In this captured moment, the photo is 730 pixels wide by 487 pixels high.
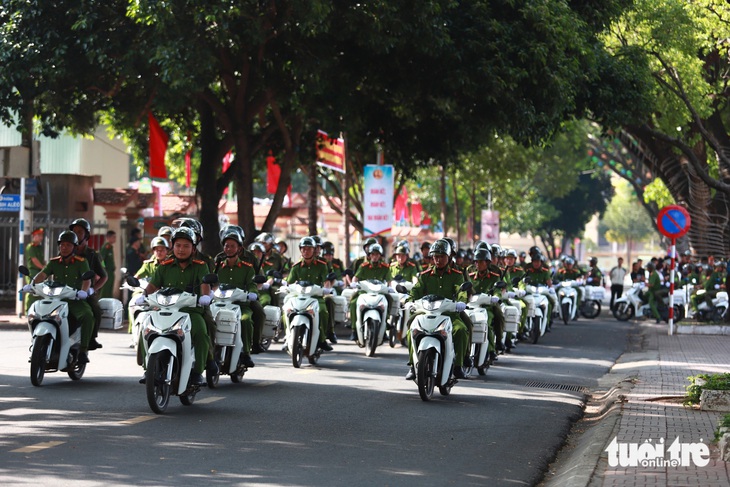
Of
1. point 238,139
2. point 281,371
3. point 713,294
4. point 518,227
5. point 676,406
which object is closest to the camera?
point 676,406

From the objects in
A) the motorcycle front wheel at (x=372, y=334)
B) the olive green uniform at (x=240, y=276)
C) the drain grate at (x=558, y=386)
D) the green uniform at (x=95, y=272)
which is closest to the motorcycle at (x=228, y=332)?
the olive green uniform at (x=240, y=276)

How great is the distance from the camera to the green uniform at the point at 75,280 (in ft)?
44.2

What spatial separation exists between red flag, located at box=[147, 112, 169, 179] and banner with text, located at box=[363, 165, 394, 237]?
4796 millimetres

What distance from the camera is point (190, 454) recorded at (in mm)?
8930

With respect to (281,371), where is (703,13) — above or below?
above

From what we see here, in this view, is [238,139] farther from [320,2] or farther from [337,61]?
[320,2]

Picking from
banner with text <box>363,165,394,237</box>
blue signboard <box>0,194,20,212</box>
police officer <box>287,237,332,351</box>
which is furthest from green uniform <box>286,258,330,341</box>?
banner with text <box>363,165,394,237</box>

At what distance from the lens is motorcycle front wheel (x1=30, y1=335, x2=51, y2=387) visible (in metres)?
12.9

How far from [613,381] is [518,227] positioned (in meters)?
61.2

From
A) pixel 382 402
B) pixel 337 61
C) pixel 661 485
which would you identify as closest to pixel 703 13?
pixel 337 61

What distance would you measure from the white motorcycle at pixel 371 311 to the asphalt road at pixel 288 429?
1.55m

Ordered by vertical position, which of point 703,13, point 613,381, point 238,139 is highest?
point 703,13

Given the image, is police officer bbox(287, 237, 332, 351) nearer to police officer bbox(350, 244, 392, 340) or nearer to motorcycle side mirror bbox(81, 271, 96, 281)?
police officer bbox(350, 244, 392, 340)

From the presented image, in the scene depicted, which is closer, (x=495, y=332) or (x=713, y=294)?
(x=495, y=332)
